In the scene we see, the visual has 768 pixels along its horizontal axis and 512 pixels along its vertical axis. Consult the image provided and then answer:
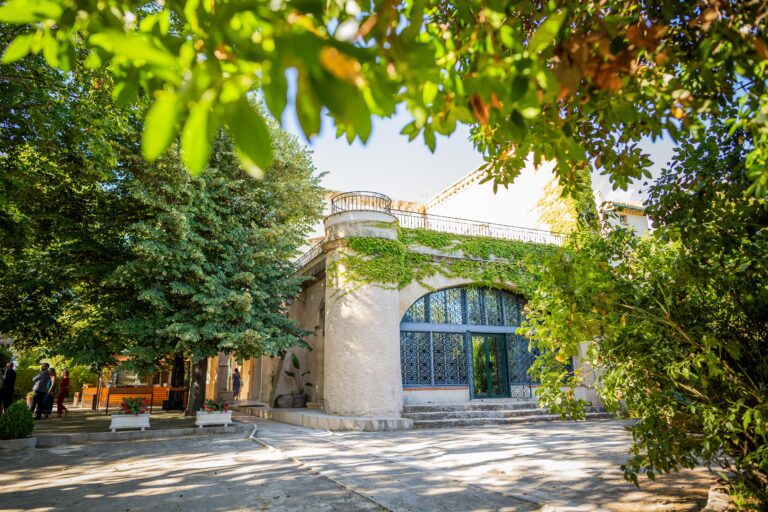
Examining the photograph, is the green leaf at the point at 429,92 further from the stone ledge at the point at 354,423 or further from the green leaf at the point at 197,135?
the stone ledge at the point at 354,423

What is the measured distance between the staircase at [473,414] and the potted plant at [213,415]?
15.3 ft

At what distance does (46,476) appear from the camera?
6359mm

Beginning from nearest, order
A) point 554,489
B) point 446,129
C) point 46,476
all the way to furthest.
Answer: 1. point 446,129
2. point 554,489
3. point 46,476

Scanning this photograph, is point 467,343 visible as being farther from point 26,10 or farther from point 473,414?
point 26,10

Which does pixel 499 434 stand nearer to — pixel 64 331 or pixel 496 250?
pixel 496 250

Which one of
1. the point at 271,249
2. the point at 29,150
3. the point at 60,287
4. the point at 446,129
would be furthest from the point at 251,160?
the point at 60,287

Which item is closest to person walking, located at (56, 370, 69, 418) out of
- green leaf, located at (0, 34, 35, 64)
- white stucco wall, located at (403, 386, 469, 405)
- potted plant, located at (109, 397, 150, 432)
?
potted plant, located at (109, 397, 150, 432)

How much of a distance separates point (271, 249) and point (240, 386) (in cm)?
1307

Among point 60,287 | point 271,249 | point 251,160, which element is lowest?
point 251,160

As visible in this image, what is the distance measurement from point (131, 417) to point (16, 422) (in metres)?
2.30

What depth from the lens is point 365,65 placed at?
1.59 meters

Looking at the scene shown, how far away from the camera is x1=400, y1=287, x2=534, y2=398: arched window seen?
15.0 meters

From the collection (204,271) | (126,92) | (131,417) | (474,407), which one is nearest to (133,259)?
(204,271)

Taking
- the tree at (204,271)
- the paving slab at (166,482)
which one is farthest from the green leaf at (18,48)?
the tree at (204,271)
